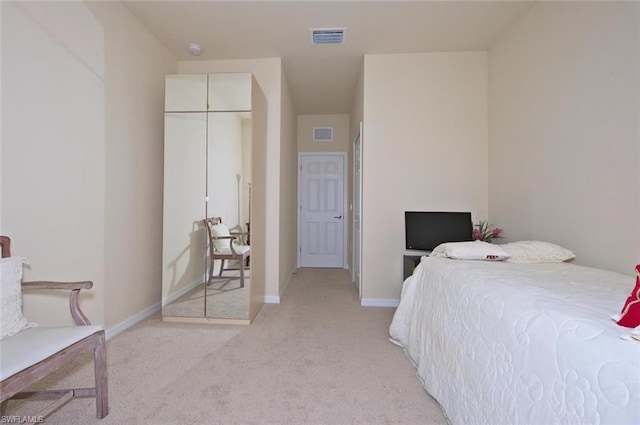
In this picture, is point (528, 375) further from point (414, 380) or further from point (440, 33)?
Answer: point (440, 33)

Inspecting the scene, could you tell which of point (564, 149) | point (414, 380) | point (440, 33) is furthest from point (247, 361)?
point (440, 33)

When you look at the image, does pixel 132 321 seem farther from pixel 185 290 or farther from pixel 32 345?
pixel 32 345

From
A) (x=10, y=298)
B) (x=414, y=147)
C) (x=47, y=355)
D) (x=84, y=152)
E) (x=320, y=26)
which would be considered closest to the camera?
(x=47, y=355)

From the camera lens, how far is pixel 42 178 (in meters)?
1.71

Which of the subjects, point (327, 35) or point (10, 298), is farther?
point (327, 35)

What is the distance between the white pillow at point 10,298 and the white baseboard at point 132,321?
3.21 feet

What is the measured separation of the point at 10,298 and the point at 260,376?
1.32 meters

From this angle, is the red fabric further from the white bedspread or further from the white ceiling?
the white ceiling

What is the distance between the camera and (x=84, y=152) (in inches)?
78.3

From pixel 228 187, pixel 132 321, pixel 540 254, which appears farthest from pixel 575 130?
pixel 132 321

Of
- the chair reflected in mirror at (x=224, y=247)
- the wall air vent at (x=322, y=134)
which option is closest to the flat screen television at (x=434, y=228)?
the chair reflected in mirror at (x=224, y=247)

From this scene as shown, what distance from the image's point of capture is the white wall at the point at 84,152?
160 cm

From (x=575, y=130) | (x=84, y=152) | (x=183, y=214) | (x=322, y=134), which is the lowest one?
(x=183, y=214)

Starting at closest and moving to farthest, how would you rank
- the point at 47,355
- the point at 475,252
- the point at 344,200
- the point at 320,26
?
the point at 47,355 < the point at 475,252 < the point at 320,26 < the point at 344,200
